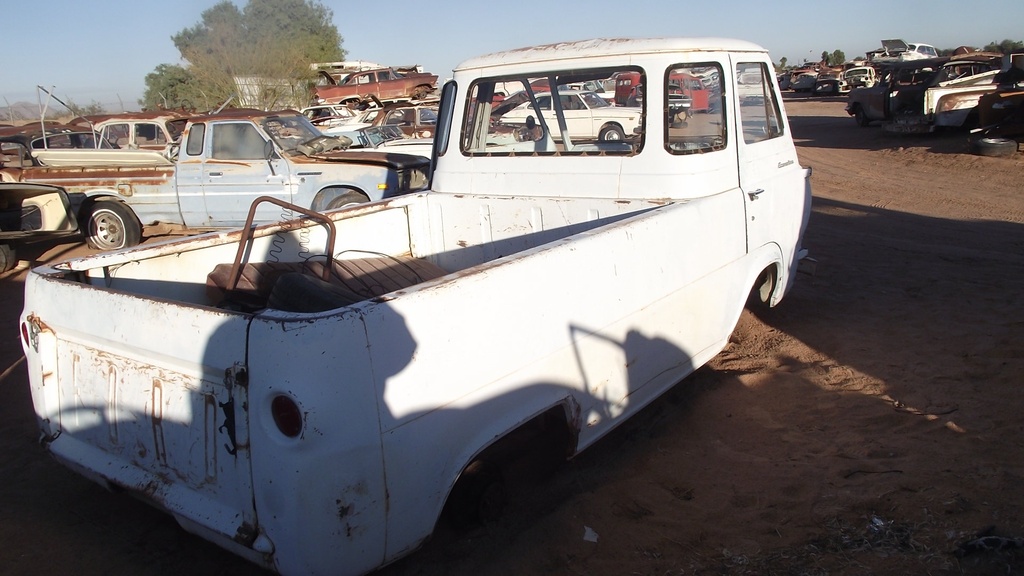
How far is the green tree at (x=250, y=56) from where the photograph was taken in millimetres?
29500

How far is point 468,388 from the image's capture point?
2.54m

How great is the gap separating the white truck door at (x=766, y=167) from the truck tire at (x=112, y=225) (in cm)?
863

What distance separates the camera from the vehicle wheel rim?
33.7ft

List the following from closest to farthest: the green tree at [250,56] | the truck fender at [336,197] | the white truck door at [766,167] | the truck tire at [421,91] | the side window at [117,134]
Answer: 1. the white truck door at [766,167]
2. the truck fender at [336,197]
3. the side window at [117,134]
4. the truck tire at [421,91]
5. the green tree at [250,56]

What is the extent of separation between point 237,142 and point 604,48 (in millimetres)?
6737

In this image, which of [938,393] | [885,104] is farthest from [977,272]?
[885,104]

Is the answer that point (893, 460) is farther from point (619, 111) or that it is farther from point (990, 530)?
point (619, 111)

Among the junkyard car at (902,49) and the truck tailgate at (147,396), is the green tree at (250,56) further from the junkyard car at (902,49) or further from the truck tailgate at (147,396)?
the junkyard car at (902,49)

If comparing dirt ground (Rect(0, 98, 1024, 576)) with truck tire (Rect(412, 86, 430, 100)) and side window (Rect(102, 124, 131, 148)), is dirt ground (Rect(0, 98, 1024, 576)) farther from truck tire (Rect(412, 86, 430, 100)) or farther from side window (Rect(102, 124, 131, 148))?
truck tire (Rect(412, 86, 430, 100))

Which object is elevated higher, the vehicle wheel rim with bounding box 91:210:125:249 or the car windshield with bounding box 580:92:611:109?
the car windshield with bounding box 580:92:611:109

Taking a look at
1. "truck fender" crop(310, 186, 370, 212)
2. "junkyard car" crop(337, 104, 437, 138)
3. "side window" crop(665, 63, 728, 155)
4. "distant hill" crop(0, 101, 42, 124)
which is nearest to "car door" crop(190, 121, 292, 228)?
"truck fender" crop(310, 186, 370, 212)

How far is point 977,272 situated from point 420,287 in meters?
6.02

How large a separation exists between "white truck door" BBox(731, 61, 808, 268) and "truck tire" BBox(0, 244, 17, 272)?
904 centimetres

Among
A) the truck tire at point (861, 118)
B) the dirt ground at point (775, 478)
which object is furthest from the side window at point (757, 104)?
the truck tire at point (861, 118)
